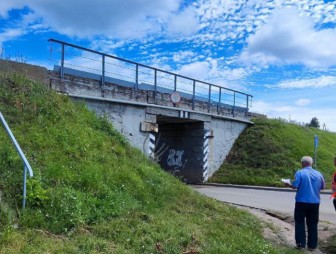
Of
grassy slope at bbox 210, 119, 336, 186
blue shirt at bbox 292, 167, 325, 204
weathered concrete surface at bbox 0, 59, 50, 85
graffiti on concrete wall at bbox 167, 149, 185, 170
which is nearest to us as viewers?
blue shirt at bbox 292, 167, 325, 204

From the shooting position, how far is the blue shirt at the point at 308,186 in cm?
729

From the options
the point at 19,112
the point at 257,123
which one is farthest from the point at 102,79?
the point at 257,123

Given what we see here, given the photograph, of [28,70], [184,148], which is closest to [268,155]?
[184,148]

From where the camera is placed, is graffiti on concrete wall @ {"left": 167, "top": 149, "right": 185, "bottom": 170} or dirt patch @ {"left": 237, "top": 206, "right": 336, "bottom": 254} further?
graffiti on concrete wall @ {"left": 167, "top": 149, "right": 185, "bottom": 170}

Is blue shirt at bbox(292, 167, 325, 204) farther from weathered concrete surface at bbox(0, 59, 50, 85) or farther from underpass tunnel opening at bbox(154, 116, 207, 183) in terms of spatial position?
underpass tunnel opening at bbox(154, 116, 207, 183)

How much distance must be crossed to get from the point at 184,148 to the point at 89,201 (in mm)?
16713

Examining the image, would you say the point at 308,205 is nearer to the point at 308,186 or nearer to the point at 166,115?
the point at 308,186

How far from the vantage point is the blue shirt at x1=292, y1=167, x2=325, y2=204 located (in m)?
7.29

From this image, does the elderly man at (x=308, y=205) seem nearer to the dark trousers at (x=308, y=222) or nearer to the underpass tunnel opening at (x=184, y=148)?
the dark trousers at (x=308, y=222)

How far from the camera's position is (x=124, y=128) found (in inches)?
623

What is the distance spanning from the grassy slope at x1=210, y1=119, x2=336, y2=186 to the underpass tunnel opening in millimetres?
1220

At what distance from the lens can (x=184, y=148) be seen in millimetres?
23344

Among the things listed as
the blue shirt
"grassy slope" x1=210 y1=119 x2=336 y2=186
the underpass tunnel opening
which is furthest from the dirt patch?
the underpass tunnel opening

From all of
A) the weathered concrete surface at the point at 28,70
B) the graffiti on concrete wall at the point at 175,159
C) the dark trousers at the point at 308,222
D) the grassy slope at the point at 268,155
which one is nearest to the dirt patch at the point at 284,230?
the dark trousers at the point at 308,222
